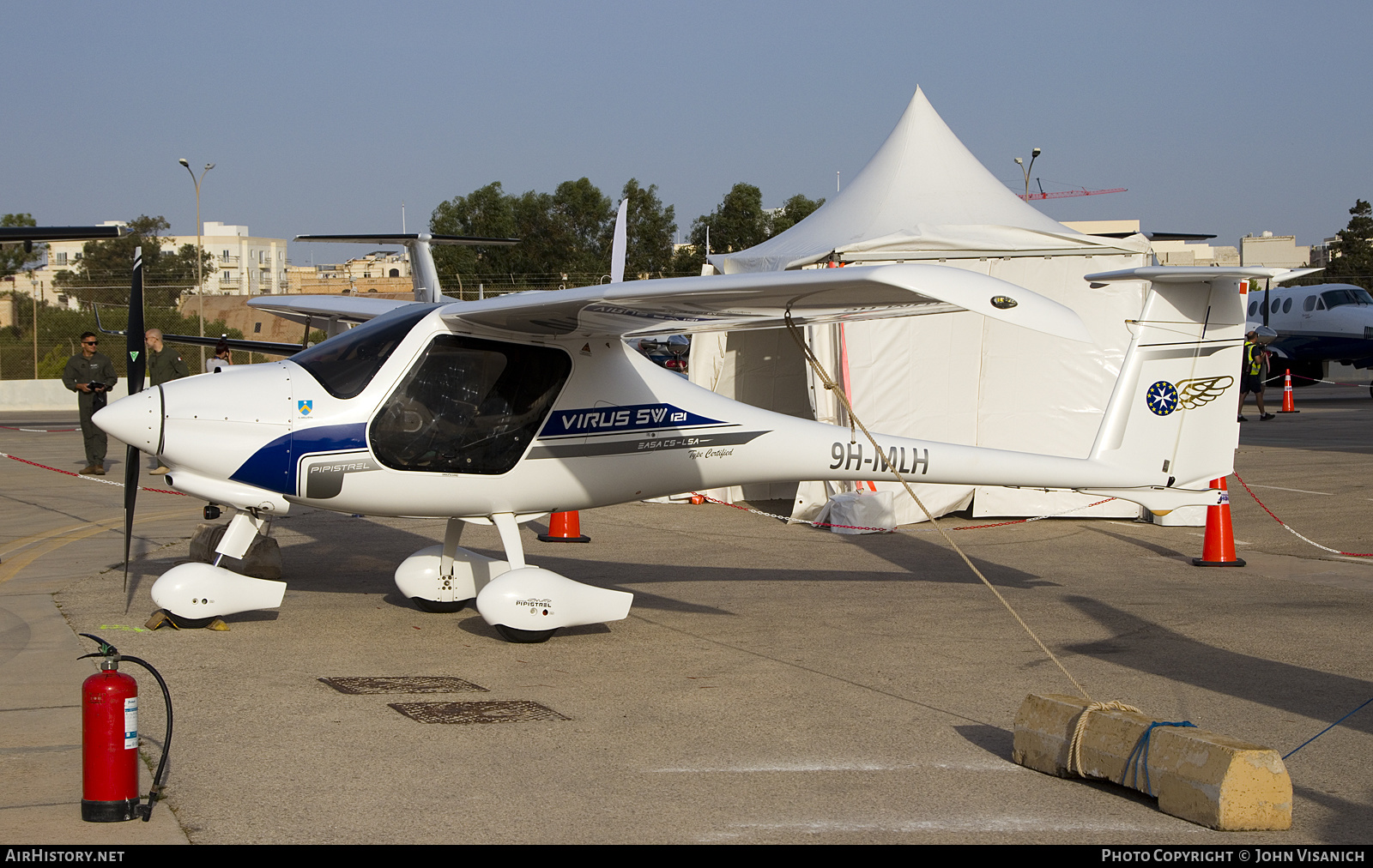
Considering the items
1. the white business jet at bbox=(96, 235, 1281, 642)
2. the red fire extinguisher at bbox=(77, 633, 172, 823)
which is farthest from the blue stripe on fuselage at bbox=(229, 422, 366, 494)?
the red fire extinguisher at bbox=(77, 633, 172, 823)

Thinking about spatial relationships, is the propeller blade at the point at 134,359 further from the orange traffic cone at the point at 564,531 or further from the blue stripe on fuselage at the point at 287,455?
the orange traffic cone at the point at 564,531

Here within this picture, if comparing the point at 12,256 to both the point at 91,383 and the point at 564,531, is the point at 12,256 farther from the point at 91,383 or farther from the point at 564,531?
the point at 564,531

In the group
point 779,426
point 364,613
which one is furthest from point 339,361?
point 779,426

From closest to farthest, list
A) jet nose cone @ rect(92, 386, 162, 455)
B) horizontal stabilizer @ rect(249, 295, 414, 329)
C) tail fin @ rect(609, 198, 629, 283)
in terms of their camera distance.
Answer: jet nose cone @ rect(92, 386, 162, 455), tail fin @ rect(609, 198, 629, 283), horizontal stabilizer @ rect(249, 295, 414, 329)

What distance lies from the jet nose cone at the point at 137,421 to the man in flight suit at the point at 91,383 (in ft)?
32.0

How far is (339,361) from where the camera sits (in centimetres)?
762

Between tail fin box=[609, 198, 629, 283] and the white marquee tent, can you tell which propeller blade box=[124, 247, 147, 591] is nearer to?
tail fin box=[609, 198, 629, 283]

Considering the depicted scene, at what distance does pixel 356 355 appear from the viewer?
7609mm

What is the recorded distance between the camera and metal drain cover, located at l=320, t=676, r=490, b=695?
638 centimetres

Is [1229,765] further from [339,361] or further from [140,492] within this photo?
[140,492]

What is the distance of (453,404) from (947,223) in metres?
7.94

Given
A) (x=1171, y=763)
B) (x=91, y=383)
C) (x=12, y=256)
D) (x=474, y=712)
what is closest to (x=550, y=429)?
(x=474, y=712)

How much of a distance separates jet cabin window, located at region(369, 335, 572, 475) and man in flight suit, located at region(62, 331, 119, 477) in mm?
10413

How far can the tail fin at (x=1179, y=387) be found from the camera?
8633 millimetres
